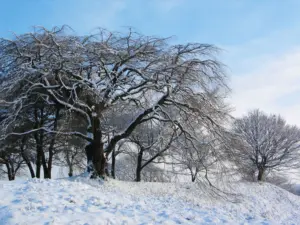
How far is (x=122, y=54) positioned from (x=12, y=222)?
8.40 meters

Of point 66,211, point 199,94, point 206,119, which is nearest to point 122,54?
point 199,94

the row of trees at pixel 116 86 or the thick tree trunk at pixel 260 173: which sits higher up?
the row of trees at pixel 116 86

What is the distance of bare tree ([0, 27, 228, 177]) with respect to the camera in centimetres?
1130

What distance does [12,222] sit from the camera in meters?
4.46

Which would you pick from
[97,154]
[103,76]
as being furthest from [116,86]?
[97,154]

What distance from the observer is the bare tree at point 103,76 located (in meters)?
11.3

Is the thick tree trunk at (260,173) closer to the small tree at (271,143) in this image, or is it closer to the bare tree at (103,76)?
the small tree at (271,143)

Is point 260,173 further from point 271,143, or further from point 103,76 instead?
point 103,76

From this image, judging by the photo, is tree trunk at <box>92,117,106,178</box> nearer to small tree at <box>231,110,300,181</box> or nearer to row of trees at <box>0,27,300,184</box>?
row of trees at <box>0,27,300,184</box>

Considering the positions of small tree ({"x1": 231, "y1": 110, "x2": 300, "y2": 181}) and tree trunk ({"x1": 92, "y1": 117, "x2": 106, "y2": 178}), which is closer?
tree trunk ({"x1": 92, "y1": 117, "x2": 106, "y2": 178})

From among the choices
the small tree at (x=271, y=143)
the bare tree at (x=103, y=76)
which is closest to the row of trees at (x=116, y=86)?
the bare tree at (x=103, y=76)

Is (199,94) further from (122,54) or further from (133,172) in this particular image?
(133,172)

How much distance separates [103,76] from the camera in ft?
40.1

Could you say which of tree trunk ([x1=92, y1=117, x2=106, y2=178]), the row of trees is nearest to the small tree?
the row of trees
